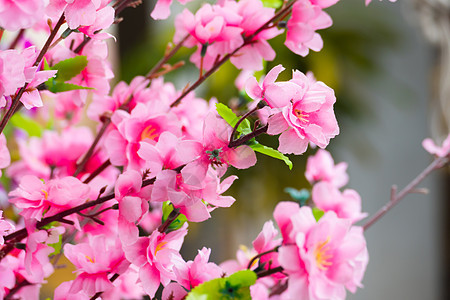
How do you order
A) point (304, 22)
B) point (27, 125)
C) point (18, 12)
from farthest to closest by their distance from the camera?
point (27, 125), point (304, 22), point (18, 12)

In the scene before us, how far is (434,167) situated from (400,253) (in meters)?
1.51

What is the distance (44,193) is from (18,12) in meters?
0.09

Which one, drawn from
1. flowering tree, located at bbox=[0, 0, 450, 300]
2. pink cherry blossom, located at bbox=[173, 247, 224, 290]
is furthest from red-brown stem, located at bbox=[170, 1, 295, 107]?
pink cherry blossom, located at bbox=[173, 247, 224, 290]

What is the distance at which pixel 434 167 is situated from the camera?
375 millimetres

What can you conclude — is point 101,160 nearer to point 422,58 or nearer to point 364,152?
point 364,152

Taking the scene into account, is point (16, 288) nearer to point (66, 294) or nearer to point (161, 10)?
point (66, 294)

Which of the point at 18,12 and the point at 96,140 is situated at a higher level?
the point at 18,12

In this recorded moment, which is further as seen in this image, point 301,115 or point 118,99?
point 118,99

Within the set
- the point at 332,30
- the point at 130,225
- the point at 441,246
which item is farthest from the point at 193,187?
the point at 441,246

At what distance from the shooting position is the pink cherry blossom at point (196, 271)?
0.23m

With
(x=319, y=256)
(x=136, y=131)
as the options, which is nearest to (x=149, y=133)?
(x=136, y=131)

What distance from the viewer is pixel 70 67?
27cm

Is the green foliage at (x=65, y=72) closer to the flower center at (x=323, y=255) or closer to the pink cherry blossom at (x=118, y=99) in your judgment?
the pink cherry blossom at (x=118, y=99)

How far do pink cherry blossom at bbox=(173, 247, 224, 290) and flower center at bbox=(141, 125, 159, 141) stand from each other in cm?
7
